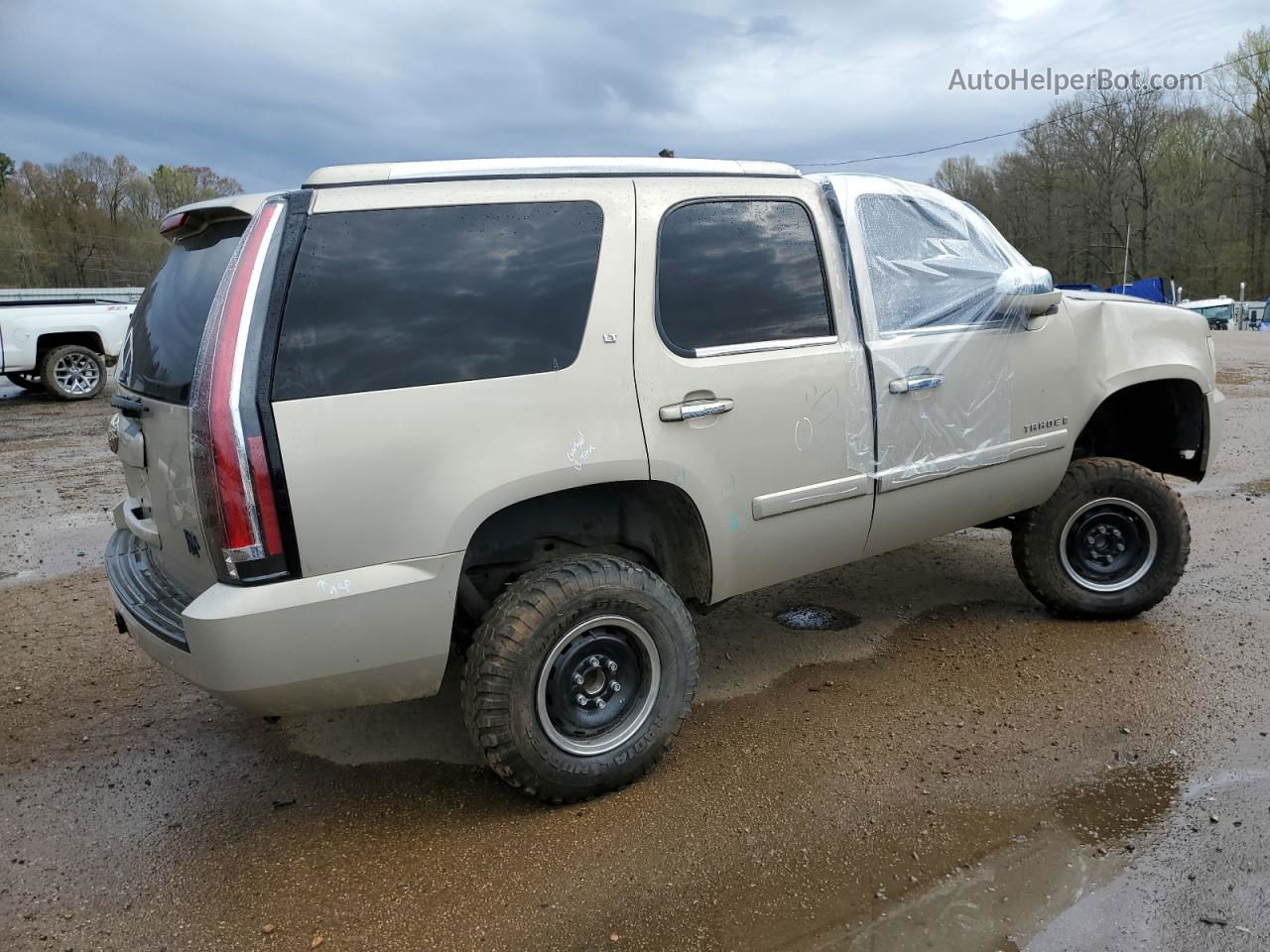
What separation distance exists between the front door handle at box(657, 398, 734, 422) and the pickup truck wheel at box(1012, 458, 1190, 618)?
6.84 ft

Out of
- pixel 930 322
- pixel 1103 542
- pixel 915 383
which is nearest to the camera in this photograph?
pixel 915 383

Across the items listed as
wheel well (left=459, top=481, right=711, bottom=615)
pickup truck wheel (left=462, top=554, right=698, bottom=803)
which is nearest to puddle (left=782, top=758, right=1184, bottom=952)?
pickup truck wheel (left=462, top=554, right=698, bottom=803)

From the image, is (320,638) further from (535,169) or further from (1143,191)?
(1143,191)

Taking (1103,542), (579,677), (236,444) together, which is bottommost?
(1103,542)

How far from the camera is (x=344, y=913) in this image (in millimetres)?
2676

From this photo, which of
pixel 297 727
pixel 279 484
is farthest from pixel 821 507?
pixel 297 727

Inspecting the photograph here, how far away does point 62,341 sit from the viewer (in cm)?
1373

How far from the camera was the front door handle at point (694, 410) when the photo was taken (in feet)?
10.4

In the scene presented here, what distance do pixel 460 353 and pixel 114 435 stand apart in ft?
4.97

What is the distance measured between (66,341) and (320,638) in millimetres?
13694

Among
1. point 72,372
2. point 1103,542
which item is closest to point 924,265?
point 1103,542

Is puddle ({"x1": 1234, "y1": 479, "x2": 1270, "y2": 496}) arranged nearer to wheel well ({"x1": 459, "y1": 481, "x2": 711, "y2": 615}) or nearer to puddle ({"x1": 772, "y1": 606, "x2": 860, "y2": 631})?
puddle ({"x1": 772, "y1": 606, "x2": 860, "y2": 631})

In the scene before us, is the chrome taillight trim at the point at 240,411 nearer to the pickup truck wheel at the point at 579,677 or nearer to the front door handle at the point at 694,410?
the pickup truck wheel at the point at 579,677

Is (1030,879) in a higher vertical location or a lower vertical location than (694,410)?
lower
